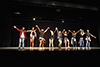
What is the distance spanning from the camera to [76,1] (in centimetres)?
448

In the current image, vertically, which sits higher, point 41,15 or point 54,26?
point 41,15

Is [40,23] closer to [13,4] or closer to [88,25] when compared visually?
[13,4]

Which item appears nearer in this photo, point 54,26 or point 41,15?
point 41,15

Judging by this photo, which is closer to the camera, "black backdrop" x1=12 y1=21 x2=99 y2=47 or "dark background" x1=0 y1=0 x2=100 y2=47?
"dark background" x1=0 y1=0 x2=100 y2=47

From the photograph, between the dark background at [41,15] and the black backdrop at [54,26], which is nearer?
the dark background at [41,15]
